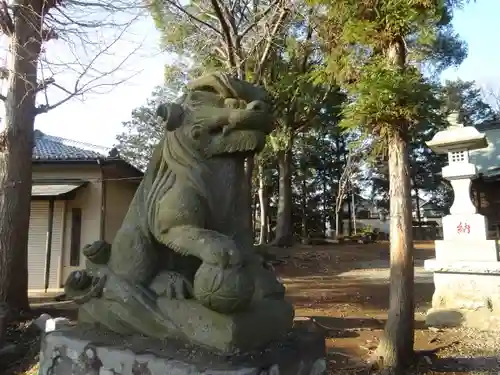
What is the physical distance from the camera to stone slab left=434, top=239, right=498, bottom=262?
23.1 feet

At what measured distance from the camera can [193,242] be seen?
73.0 inches

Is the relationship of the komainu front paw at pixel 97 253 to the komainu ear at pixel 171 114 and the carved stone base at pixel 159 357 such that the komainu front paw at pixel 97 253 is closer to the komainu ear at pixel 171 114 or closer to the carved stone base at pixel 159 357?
the carved stone base at pixel 159 357

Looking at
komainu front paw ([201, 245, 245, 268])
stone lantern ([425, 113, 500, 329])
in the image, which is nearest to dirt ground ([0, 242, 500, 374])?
stone lantern ([425, 113, 500, 329])

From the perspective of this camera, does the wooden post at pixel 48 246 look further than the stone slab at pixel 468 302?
Yes

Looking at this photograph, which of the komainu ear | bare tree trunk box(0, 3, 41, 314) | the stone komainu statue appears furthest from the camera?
bare tree trunk box(0, 3, 41, 314)

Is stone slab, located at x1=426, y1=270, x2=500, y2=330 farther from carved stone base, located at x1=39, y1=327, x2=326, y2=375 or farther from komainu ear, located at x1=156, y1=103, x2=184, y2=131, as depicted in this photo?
komainu ear, located at x1=156, y1=103, x2=184, y2=131

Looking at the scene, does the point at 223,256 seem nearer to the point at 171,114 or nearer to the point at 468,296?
the point at 171,114

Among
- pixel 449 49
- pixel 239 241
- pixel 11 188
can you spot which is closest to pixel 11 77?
pixel 11 188

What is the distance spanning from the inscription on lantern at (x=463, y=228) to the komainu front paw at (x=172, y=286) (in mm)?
6716

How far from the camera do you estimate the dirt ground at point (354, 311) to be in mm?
5195

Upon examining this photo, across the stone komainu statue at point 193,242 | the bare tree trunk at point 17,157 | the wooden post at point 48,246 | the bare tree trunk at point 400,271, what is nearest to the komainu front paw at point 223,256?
the stone komainu statue at point 193,242

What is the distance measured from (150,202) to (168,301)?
517mm

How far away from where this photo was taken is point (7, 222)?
626cm

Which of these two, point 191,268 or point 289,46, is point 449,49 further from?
point 191,268
